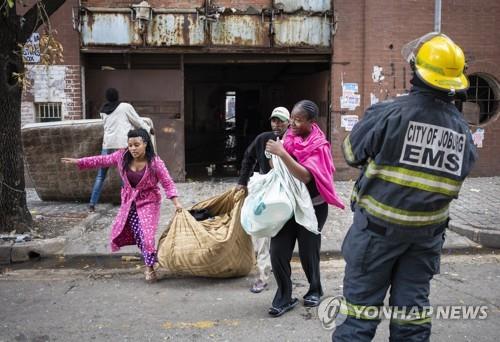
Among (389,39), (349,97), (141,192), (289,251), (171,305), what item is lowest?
(171,305)

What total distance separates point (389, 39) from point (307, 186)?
7.79 meters

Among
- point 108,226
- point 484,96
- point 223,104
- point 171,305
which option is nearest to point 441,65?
point 171,305

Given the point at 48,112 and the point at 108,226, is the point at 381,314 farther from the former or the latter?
the point at 48,112

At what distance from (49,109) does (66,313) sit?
7.30m

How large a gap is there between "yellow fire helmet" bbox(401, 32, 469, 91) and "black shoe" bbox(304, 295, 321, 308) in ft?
7.71

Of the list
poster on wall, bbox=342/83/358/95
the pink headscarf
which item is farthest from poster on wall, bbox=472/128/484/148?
the pink headscarf

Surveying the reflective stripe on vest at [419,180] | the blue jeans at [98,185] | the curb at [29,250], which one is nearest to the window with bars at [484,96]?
the blue jeans at [98,185]

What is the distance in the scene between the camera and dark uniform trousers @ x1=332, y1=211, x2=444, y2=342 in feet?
9.12

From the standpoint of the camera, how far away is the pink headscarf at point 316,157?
4078mm

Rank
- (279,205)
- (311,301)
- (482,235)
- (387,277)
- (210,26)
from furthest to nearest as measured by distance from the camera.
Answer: (210,26)
(482,235)
(311,301)
(279,205)
(387,277)

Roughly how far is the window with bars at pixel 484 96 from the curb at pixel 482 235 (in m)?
5.32

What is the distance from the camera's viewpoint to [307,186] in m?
4.21

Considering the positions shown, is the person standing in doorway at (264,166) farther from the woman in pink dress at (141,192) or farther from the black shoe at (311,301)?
the woman in pink dress at (141,192)

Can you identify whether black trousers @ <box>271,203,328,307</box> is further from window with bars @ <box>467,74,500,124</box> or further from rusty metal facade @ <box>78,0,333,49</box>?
window with bars @ <box>467,74,500,124</box>
